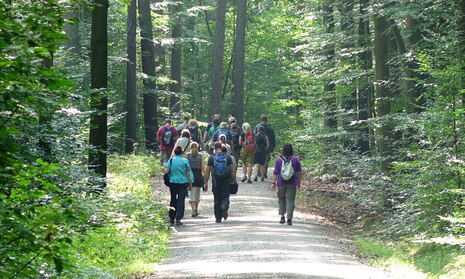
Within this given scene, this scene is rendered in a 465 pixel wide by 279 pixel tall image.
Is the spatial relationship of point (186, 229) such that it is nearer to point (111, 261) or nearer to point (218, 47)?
point (111, 261)

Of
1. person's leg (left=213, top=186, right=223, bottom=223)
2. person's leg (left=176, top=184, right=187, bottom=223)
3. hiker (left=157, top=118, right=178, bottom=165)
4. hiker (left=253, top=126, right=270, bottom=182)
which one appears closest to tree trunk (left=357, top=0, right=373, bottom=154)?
hiker (left=253, top=126, right=270, bottom=182)

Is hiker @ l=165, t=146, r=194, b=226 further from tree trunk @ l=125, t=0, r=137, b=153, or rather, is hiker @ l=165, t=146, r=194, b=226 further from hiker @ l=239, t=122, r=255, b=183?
tree trunk @ l=125, t=0, r=137, b=153

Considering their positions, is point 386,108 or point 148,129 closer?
point 386,108

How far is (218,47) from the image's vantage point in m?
32.2

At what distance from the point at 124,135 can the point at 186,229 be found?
557 inches

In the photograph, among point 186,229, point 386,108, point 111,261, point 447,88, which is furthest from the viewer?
point 386,108

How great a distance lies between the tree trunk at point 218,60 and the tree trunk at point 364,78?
29.8ft

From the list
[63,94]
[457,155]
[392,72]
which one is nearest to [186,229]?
[457,155]

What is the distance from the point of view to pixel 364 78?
65.7 feet

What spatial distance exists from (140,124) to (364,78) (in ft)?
47.3

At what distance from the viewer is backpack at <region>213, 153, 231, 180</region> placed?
50.1ft

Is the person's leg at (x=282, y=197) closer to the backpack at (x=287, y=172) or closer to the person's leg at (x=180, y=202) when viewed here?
the backpack at (x=287, y=172)

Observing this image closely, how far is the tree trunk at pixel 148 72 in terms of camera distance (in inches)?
1136

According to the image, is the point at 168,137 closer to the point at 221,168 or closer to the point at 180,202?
the point at 221,168
